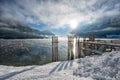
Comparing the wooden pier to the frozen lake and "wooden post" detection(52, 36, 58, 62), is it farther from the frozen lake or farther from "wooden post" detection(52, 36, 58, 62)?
the frozen lake

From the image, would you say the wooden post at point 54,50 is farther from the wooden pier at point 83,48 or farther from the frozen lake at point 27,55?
the frozen lake at point 27,55

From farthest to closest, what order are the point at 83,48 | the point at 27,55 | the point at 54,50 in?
the point at 27,55 → the point at 83,48 → the point at 54,50

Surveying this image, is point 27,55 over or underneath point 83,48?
underneath

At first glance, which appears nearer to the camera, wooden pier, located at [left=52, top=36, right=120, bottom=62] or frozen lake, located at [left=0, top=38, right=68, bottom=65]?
wooden pier, located at [left=52, top=36, right=120, bottom=62]

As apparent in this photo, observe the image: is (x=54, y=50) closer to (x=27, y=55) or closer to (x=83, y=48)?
(x=83, y=48)

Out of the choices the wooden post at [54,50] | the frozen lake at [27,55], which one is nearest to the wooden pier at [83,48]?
the wooden post at [54,50]

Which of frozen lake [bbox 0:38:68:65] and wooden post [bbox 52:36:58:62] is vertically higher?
wooden post [bbox 52:36:58:62]

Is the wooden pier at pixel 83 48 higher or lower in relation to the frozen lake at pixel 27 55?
higher

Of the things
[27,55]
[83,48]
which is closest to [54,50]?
[83,48]

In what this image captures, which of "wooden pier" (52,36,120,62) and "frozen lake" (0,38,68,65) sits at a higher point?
"wooden pier" (52,36,120,62)

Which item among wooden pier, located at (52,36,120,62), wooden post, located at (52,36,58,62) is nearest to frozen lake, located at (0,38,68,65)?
wooden pier, located at (52,36,120,62)

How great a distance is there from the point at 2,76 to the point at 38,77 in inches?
Answer: 65.7

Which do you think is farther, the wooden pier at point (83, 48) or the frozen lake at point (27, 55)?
the frozen lake at point (27, 55)

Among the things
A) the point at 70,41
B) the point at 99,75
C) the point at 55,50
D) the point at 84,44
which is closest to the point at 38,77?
the point at 99,75
